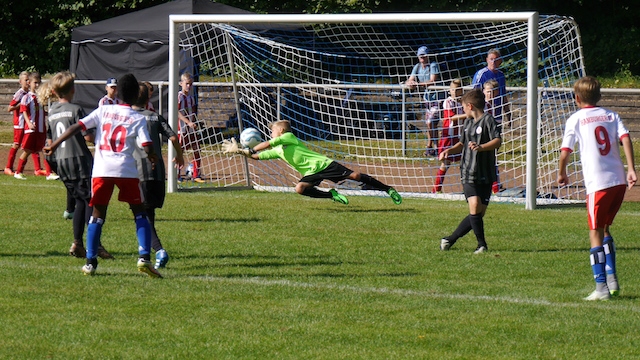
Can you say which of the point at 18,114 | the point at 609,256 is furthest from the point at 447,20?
the point at 18,114

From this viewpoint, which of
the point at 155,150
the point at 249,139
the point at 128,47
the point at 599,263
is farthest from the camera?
the point at 128,47

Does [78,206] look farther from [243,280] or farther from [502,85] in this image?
[502,85]

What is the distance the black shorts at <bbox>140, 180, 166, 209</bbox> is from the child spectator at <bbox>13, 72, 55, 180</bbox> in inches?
287

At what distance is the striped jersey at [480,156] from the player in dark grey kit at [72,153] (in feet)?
11.2

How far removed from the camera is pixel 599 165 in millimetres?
7391

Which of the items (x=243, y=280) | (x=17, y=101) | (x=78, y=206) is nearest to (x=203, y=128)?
(x=17, y=101)

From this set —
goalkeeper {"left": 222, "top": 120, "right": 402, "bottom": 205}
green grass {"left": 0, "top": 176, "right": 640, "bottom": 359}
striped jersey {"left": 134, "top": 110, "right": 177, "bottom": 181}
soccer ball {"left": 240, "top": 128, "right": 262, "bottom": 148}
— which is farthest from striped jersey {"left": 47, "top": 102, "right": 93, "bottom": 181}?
soccer ball {"left": 240, "top": 128, "right": 262, "bottom": 148}

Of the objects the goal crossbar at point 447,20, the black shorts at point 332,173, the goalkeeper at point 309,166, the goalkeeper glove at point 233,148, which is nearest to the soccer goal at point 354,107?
the goal crossbar at point 447,20

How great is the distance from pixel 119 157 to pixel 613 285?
3843mm

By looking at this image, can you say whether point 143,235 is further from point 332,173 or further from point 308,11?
point 308,11

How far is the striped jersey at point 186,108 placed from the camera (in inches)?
614

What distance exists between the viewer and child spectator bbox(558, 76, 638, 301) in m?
7.38

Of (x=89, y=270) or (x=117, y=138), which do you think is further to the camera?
(x=89, y=270)

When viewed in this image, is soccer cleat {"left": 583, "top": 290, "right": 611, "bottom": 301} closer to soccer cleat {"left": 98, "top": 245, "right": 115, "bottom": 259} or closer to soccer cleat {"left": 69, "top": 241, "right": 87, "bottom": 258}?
soccer cleat {"left": 98, "top": 245, "right": 115, "bottom": 259}
